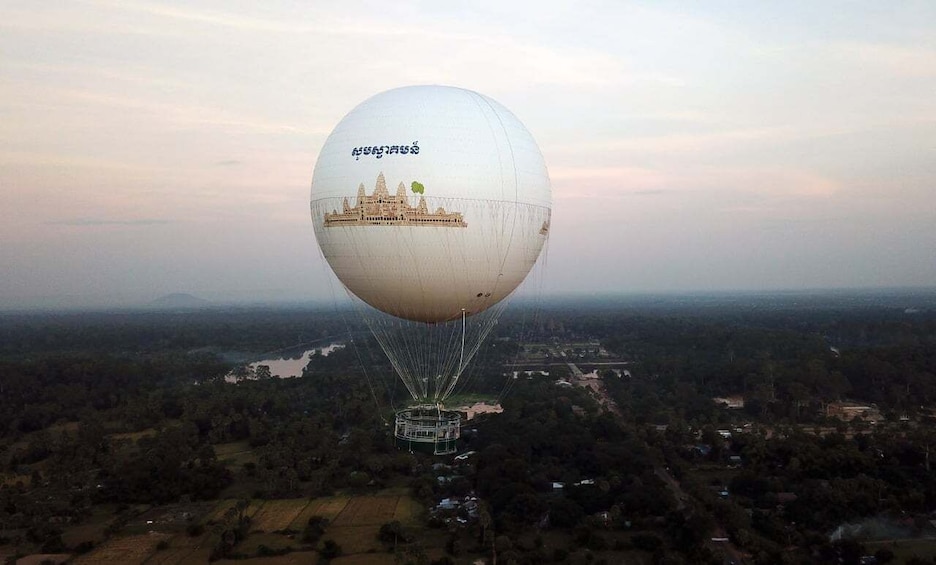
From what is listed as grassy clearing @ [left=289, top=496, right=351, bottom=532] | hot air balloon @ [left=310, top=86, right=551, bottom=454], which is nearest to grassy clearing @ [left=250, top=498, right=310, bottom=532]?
grassy clearing @ [left=289, top=496, right=351, bottom=532]

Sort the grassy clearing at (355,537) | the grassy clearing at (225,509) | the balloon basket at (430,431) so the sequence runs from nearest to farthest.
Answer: the balloon basket at (430,431) → the grassy clearing at (355,537) → the grassy clearing at (225,509)

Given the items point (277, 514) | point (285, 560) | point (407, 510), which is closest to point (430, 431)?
point (407, 510)

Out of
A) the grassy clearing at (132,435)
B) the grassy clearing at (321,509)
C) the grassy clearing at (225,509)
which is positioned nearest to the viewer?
the grassy clearing at (321,509)

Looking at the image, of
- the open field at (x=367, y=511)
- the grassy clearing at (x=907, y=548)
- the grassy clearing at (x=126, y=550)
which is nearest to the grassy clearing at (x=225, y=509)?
the grassy clearing at (x=126, y=550)

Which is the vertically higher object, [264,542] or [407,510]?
[407,510]

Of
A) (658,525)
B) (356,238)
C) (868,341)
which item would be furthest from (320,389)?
(868,341)

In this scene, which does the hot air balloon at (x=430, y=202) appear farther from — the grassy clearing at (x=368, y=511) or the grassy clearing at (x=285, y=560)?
the grassy clearing at (x=368, y=511)

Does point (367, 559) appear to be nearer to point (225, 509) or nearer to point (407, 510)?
point (407, 510)
